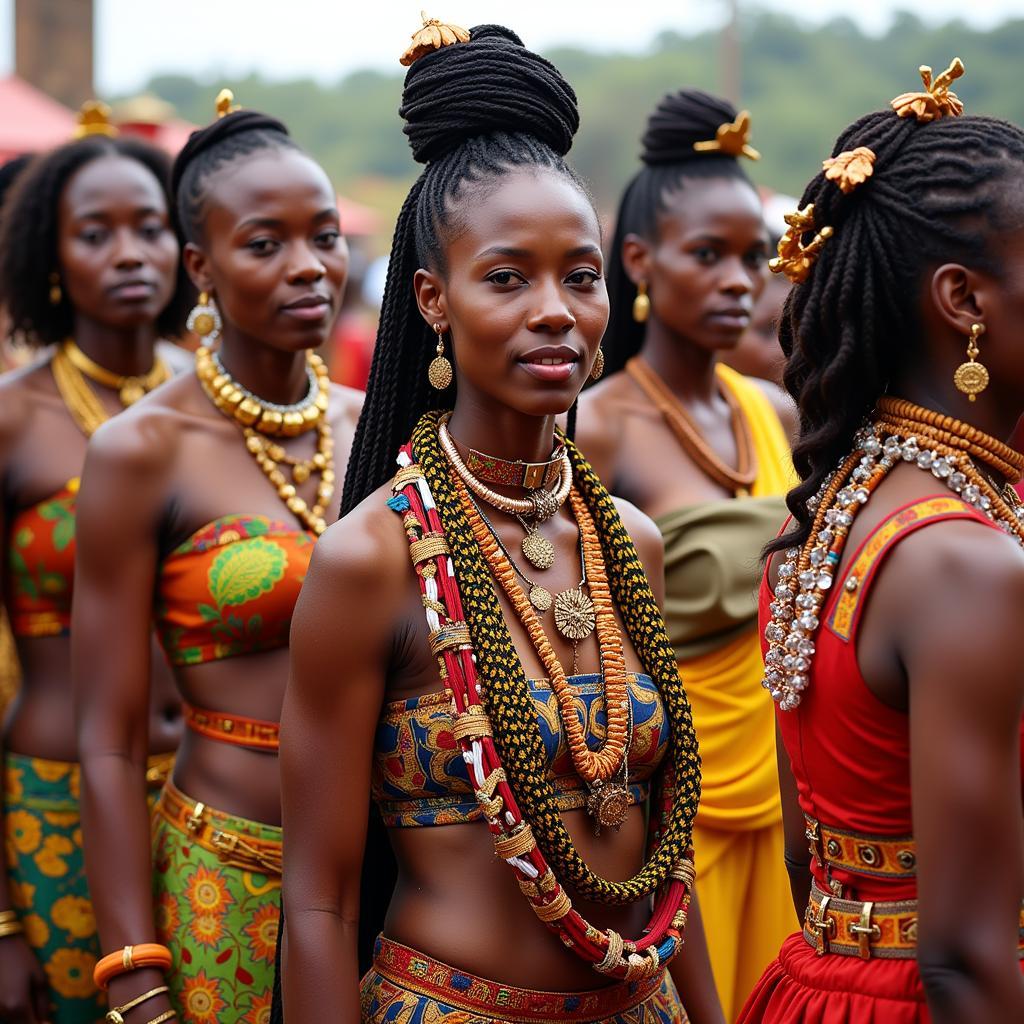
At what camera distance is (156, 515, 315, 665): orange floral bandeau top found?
3.55 metres

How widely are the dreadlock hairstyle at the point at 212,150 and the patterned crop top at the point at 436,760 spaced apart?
187 centimetres

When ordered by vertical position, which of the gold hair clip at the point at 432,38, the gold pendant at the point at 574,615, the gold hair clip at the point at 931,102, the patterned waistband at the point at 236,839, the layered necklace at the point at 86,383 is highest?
the gold hair clip at the point at 432,38

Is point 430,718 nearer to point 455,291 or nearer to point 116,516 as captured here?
point 455,291

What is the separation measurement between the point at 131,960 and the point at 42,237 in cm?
247

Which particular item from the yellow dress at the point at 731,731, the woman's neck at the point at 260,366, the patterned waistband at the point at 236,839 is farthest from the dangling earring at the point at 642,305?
the patterned waistband at the point at 236,839

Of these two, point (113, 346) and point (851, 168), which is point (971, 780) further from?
point (113, 346)

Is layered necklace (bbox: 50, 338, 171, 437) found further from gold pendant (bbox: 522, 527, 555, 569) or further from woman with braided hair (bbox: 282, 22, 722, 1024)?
gold pendant (bbox: 522, 527, 555, 569)

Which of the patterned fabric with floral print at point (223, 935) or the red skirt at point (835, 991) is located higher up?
the red skirt at point (835, 991)

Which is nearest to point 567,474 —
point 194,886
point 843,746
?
point 843,746

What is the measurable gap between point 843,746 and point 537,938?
0.61 m

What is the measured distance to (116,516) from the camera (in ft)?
11.6

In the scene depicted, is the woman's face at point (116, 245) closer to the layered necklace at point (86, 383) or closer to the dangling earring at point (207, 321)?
the layered necklace at point (86, 383)

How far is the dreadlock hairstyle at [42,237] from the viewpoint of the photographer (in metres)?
4.89

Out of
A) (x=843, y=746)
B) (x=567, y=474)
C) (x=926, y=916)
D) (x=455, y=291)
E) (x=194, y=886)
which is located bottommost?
(x=194, y=886)
